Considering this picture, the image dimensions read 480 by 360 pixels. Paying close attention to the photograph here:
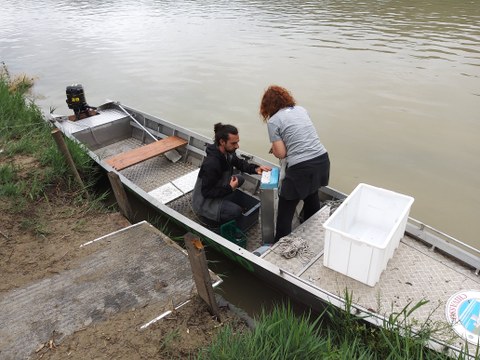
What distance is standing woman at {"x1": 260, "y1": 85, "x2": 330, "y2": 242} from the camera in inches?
143

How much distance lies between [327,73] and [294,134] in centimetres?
771

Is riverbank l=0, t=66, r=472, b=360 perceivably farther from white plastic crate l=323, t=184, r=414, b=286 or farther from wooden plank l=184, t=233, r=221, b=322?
white plastic crate l=323, t=184, r=414, b=286

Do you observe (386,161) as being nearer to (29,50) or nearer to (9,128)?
(9,128)

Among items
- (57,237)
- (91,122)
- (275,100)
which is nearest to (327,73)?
(91,122)

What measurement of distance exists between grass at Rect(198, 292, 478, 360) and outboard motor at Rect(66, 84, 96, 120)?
19.2 feet

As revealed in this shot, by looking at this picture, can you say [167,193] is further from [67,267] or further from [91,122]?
[91,122]

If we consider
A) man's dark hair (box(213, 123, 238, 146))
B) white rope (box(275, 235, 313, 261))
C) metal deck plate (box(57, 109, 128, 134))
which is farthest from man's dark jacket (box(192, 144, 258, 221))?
metal deck plate (box(57, 109, 128, 134))

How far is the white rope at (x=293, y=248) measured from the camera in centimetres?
379

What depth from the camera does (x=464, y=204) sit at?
5.57 meters

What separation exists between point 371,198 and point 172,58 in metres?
11.0

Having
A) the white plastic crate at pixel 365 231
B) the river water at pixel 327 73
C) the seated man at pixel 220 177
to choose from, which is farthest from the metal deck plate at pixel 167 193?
the white plastic crate at pixel 365 231

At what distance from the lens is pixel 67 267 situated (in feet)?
12.2

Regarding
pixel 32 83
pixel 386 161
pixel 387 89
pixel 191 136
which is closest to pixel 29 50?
pixel 32 83

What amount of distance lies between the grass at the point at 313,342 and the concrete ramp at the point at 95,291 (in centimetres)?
84
